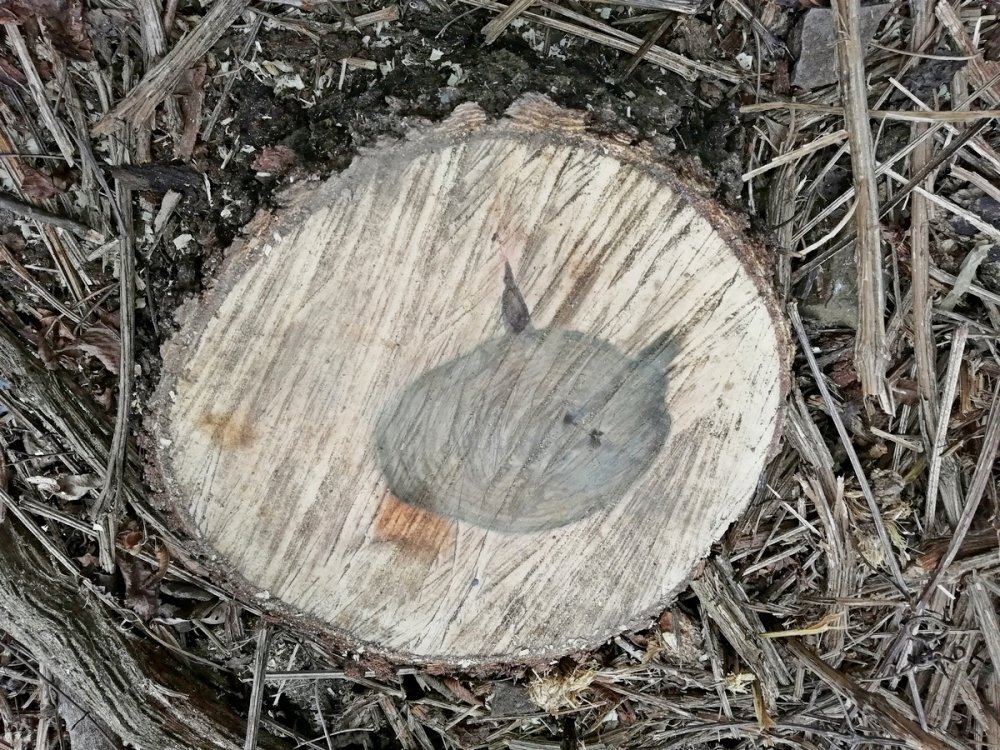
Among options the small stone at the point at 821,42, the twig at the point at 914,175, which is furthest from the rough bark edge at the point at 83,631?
the small stone at the point at 821,42

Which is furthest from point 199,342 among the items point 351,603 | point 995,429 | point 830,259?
point 995,429

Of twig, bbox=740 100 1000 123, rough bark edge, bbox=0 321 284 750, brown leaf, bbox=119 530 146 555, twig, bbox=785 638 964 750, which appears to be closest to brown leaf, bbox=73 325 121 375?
rough bark edge, bbox=0 321 284 750

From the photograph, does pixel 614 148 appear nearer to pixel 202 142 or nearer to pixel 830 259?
pixel 830 259

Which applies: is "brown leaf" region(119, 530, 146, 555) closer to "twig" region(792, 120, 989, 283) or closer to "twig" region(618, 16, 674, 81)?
"twig" region(618, 16, 674, 81)

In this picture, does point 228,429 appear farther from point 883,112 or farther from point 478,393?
point 883,112

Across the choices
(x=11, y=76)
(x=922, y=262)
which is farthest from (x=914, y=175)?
(x=11, y=76)

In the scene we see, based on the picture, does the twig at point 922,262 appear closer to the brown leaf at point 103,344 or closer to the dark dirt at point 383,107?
the dark dirt at point 383,107
